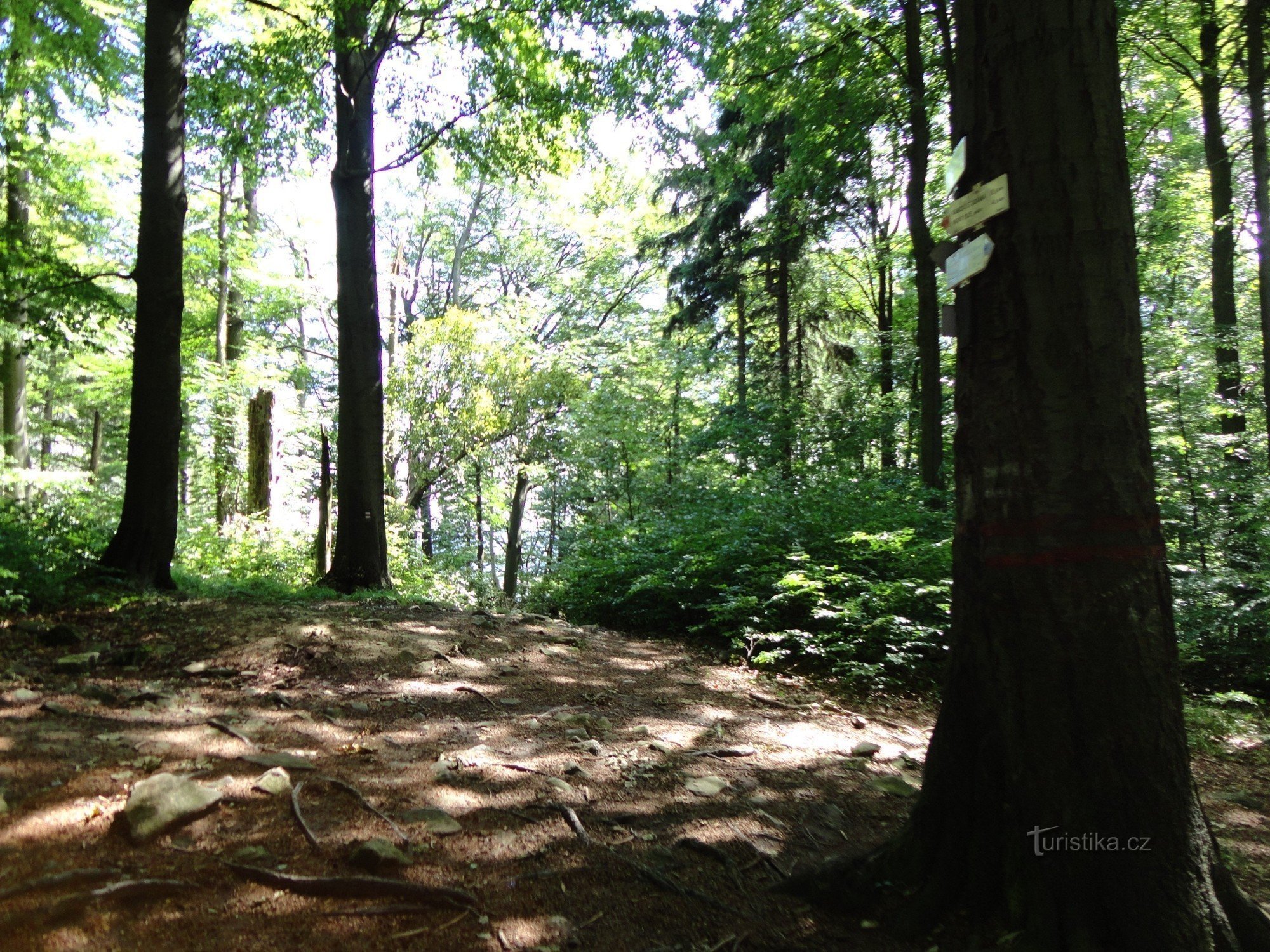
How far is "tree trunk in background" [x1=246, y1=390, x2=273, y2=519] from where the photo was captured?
A: 14.7 m

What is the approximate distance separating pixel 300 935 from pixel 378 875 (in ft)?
1.22

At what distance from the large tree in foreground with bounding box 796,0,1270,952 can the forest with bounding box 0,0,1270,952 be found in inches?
0.5

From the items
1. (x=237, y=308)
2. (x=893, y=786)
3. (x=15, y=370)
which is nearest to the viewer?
(x=893, y=786)

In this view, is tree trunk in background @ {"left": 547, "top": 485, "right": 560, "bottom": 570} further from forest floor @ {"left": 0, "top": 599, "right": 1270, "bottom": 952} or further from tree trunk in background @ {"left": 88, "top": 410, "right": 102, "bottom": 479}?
forest floor @ {"left": 0, "top": 599, "right": 1270, "bottom": 952}

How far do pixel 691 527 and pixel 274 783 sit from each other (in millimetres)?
8021

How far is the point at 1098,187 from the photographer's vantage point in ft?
7.92

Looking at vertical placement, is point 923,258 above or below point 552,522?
above

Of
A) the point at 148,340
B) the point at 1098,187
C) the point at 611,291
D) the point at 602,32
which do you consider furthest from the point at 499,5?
the point at 611,291

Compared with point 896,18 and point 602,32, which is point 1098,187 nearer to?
point 602,32

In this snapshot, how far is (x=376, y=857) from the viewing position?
101 inches

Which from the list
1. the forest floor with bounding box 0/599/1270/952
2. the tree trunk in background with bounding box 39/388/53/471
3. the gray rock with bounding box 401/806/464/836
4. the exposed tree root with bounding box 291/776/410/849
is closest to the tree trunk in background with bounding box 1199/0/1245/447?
A: the forest floor with bounding box 0/599/1270/952

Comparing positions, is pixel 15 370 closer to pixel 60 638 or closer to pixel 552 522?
pixel 60 638

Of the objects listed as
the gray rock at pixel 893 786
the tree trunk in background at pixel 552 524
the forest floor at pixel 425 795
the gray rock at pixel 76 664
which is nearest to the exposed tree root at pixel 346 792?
the forest floor at pixel 425 795

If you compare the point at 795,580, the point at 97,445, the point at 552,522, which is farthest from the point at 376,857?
the point at 97,445
